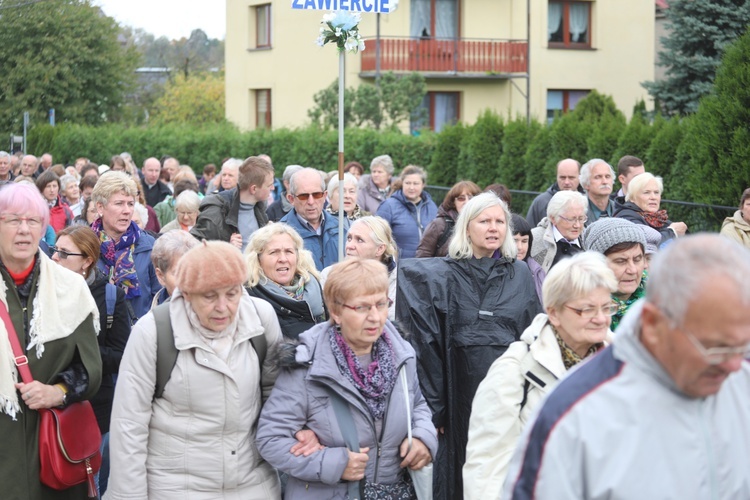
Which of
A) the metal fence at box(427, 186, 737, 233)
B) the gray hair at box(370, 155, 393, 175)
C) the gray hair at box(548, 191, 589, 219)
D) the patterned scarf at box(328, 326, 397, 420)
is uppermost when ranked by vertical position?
the gray hair at box(370, 155, 393, 175)

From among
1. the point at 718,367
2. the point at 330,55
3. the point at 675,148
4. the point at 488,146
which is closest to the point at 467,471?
the point at 718,367

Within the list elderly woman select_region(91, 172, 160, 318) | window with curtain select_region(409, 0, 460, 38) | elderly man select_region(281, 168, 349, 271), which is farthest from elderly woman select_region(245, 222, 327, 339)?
window with curtain select_region(409, 0, 460, 38)

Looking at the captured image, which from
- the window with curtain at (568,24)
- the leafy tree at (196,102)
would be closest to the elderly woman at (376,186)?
the window with curtain at (568,24)

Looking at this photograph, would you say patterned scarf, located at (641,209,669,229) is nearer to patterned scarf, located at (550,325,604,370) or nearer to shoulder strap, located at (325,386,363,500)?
patterned scarf, located at (550,325,604,370)

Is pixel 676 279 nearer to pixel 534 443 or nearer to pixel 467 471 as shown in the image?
pixel 534 443

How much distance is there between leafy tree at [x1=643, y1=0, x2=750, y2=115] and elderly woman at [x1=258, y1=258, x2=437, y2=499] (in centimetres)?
1951

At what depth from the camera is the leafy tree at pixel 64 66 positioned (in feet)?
113

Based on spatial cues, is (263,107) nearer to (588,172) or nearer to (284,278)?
(588,172)

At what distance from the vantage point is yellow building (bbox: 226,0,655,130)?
123 ft

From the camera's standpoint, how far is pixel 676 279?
8.36 feet

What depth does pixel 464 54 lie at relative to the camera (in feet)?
124

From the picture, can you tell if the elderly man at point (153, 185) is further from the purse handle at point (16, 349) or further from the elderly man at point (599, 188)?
the purse handle at point (16, 349)

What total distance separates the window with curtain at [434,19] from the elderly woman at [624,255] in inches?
1280

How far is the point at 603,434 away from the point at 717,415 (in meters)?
0.32
